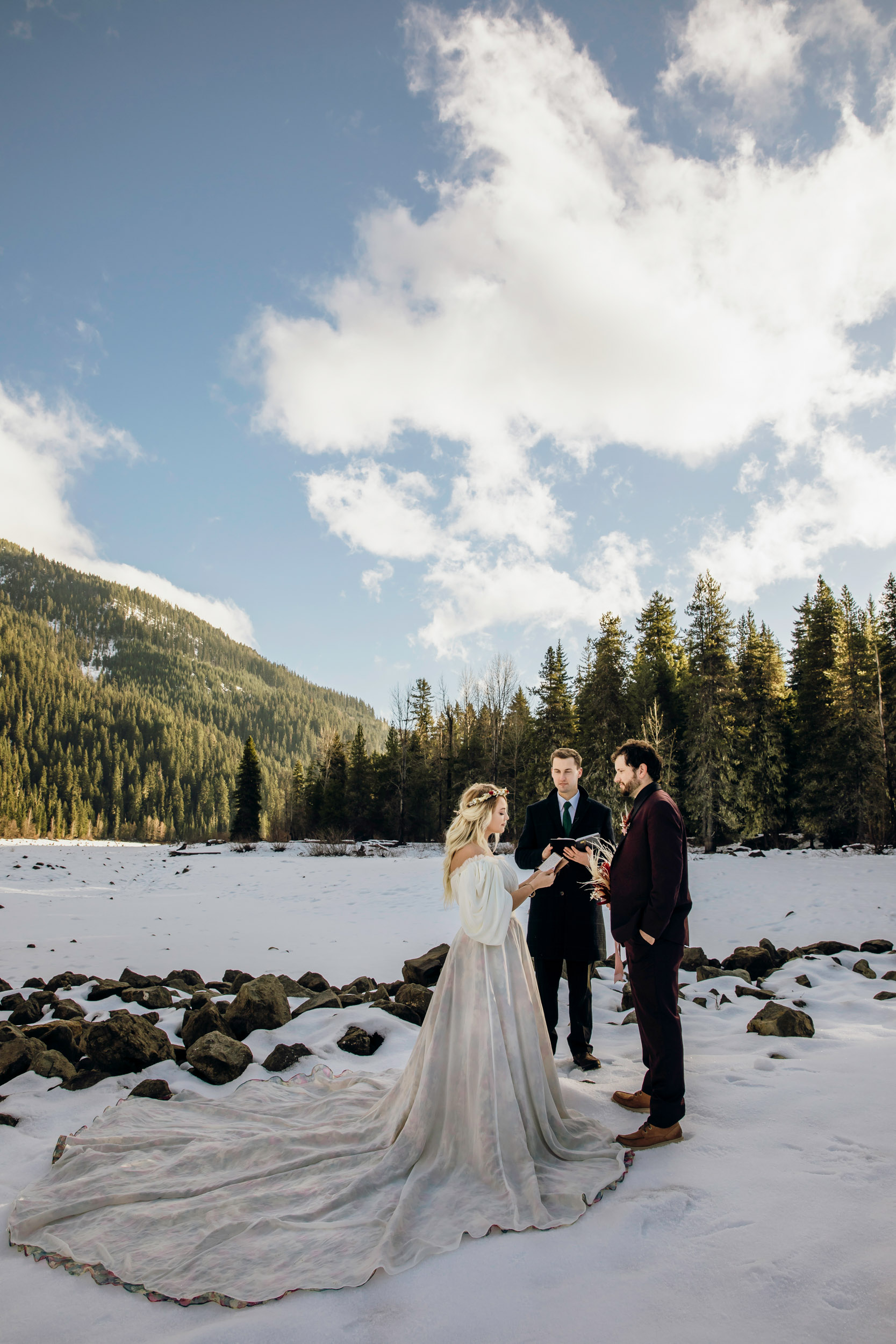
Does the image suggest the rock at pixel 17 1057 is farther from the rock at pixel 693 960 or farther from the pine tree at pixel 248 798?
the pine tree at pixel 248 798

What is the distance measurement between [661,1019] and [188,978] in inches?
302

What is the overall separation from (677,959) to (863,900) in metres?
13.3

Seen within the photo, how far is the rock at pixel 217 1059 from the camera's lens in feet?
17.6

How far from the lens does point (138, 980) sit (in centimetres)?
890

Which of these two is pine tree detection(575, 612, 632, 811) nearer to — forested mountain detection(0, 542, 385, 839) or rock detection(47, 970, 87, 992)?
rock detection(47, 970, 87, 992)

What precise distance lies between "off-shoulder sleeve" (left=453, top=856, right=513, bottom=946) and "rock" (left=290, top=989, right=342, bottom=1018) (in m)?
3.91

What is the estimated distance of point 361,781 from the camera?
45.3 metres

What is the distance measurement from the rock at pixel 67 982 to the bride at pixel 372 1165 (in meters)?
4.99

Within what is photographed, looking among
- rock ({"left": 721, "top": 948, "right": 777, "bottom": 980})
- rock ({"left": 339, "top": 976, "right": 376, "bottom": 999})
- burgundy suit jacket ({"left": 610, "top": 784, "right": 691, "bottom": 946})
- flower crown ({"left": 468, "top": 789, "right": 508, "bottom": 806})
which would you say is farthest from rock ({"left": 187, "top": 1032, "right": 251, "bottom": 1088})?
rock ({"left": 721, "top": 948, "right": 777, "bottom": 980})

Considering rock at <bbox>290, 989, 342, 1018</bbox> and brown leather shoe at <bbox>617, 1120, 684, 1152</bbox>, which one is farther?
rock at <bbox>290, 989, 342, 1018</bbox>

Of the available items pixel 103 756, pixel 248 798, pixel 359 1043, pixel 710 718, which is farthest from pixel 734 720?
pixel 103 756

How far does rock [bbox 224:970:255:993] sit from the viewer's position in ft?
28.7

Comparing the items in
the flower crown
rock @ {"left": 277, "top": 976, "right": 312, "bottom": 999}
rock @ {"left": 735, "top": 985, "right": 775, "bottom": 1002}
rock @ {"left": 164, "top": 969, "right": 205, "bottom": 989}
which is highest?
the flower crown

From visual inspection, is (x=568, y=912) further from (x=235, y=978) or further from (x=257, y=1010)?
(x=235, y=978)
